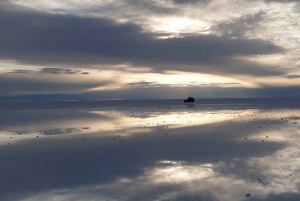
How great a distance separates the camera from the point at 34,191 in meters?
10.4

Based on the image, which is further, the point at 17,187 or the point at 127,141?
the point at 127,141

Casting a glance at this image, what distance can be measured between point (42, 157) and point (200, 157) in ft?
28.2

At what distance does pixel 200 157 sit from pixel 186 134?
327 inches

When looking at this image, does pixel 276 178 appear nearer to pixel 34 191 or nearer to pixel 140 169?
pixel 140 169

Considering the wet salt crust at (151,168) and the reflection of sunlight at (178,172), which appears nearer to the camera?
the wet salt crust at (151,168)

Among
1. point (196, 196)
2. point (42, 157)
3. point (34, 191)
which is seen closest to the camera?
point (196, 196)

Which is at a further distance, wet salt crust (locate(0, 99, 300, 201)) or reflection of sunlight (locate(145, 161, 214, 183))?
reflection of sunlight (locate(145, 161, 214, 183))

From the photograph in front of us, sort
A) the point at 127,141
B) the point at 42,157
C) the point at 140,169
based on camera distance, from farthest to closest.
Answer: the point at 127,141
the point at 42,157
the point at 140,169

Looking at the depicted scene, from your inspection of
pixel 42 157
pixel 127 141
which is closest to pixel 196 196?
pixel 42 157

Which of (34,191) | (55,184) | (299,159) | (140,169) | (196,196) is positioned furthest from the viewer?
(299,159)

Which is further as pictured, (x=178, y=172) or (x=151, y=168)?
(x=151, y=168)

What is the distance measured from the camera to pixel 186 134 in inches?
919

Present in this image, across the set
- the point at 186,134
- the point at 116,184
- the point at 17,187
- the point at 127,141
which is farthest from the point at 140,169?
the point at 186,134

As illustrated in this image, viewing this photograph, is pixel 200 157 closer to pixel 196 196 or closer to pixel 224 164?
pixel 224 164
